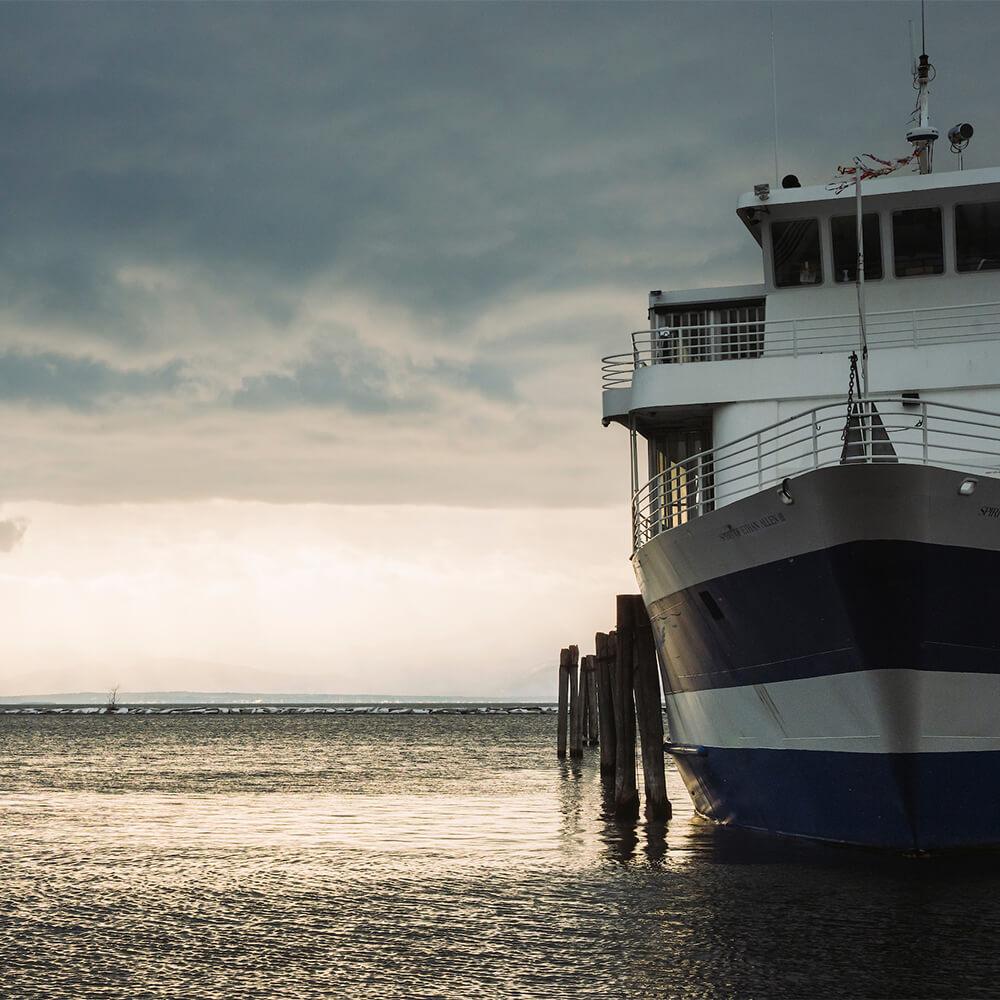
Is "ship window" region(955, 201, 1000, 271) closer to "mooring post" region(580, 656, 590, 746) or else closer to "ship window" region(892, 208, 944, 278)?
"ship window" region(892, 208, 944, 278)

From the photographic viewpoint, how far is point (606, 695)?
92.8ft

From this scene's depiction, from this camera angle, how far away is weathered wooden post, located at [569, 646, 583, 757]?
42594mm

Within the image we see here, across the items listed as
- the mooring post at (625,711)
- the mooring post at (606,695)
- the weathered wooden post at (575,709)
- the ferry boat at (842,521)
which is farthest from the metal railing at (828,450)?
the weathered wooden post at (575,709)

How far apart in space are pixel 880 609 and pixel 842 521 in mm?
993

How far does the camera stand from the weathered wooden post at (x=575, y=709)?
140ft

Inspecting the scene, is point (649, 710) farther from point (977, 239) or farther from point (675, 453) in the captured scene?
point (977, 239)

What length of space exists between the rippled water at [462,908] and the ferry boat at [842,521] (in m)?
1.01

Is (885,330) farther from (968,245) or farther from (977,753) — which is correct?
(977,753)

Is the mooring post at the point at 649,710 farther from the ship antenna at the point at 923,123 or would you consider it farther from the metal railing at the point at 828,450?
the ship antenna at the point at 923,123

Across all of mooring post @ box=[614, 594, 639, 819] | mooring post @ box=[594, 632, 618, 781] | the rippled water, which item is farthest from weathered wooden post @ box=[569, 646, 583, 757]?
mooring post @ box=[614, 594, 639, 819]

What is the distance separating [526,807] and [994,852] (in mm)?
11649

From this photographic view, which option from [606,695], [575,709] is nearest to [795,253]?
[606,695]

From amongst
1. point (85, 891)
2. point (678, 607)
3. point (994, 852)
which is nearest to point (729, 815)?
point (678, 607)

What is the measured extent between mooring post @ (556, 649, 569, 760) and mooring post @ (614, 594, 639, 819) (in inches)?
852
